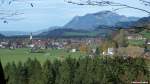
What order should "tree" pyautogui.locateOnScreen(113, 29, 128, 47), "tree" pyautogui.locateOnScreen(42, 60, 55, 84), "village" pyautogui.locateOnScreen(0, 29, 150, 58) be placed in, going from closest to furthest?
"tree" pyautogui.locateOnScreen(113, 29, 128, 47), "village" pyautogui.locateOnScreen(0, 29, 150, 58), "tree" pyautogui.locateOnScreen(42, 60, 55, 84)

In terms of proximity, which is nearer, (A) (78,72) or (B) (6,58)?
(A) (78,72)

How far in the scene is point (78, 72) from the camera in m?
55.4

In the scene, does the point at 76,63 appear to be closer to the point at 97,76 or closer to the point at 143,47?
the point at 97,76

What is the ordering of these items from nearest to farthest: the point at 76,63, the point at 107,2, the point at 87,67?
the point at 107,2 → the point at 87,67 → the point at 76,63

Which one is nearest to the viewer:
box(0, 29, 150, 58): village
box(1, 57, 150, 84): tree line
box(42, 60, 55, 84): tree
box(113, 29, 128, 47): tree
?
box(113, 29, 128, 47): tree

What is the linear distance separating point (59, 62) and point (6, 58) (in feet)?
45.1

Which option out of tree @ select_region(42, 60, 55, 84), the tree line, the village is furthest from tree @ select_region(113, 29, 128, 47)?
tree @ select_region(42, 60, 55, 84)

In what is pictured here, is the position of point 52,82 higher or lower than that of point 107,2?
lower

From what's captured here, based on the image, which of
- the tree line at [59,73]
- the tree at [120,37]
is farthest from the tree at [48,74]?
the tree at [120,37]

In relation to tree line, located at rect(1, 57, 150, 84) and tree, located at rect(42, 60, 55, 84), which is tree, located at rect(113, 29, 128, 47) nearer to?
tree line, located at rect(1, 57, 150, 84)

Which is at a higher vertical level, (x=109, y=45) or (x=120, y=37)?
(x=120, y=37)

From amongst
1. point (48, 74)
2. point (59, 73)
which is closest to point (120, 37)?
point (48, 74)

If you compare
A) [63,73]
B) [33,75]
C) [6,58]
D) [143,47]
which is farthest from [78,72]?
[143,47]

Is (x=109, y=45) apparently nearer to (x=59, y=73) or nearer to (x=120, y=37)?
(x=120, y=37)
